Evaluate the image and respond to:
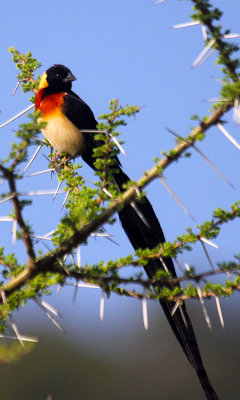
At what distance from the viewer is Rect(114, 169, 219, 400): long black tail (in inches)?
126

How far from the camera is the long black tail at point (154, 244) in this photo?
3.20 meters

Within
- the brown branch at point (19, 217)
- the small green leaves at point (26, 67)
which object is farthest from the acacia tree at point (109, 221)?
the small green leaves at point (26, 67)

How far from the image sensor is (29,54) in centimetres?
446

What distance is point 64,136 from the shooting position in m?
5.36

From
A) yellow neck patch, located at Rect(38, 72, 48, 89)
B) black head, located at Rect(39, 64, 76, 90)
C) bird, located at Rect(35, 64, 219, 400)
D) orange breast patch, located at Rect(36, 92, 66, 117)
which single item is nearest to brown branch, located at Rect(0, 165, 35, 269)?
bird, located at Rect(35, 64, 219, 400)

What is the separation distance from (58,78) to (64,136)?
3.12 feet

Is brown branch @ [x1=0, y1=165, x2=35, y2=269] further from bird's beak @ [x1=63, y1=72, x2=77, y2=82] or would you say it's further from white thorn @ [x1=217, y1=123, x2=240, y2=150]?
bird's beak @ [x1=63, y1=72, x2=77, y2=82]

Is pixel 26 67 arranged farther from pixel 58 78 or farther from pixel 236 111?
pixel 236 111

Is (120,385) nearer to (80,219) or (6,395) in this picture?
(6,395)

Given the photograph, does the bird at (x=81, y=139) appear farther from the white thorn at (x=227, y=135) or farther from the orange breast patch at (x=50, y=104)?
the white thorn at (x=227, y=135)

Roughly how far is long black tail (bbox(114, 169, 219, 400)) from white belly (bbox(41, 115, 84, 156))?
142 centimetres

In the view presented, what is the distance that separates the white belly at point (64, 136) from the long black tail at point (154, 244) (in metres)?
1.42

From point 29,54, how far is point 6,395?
35.0 feet

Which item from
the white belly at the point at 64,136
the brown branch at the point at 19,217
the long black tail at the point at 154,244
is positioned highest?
the white belly at the point at 64,136
